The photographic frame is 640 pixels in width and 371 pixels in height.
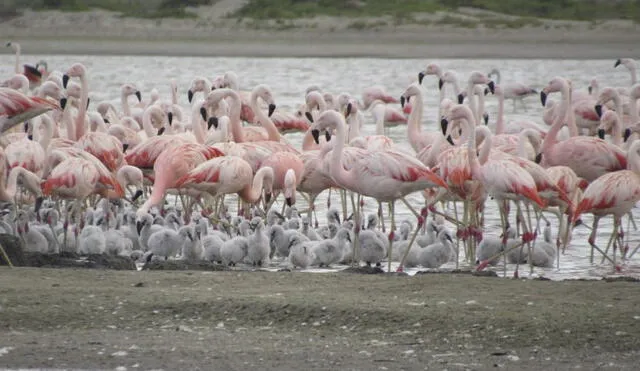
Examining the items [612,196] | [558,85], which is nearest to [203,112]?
[558,85]

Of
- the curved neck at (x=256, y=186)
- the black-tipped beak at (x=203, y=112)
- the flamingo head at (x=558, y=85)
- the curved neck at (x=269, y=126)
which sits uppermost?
the flamingo head at (x=558, y=85)

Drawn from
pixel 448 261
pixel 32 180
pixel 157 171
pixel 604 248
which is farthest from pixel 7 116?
pixel 604 248

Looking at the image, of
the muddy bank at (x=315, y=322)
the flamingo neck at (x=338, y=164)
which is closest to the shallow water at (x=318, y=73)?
the flamingo neck at (x=338, y=164)

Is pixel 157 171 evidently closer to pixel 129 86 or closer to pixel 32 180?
pixel 32 180

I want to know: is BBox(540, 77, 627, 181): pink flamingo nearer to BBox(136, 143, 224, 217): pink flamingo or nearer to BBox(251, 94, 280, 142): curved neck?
BBox(251, 94, 280, 142): curved neck

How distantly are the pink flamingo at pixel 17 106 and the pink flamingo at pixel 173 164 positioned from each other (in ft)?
4.87

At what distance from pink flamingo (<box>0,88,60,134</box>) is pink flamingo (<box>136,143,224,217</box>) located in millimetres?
1485

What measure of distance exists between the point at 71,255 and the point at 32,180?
2.92 feet

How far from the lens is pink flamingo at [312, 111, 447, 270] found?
9188 mm

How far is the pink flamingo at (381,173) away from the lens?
362 inches

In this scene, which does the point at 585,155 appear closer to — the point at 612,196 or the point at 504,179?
the point at 612,196

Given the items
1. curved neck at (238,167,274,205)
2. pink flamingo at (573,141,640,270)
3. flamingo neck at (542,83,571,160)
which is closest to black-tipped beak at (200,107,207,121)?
curved neck at (238,167,274,205)

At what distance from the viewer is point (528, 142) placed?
11930 millimetres

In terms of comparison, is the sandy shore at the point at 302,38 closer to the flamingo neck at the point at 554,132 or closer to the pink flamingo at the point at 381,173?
the flamingo neck at the point at 554,132
